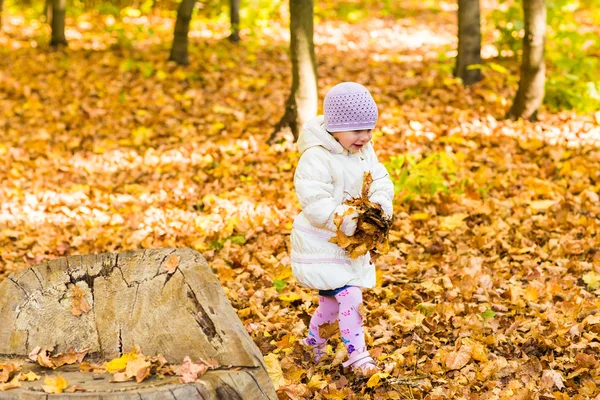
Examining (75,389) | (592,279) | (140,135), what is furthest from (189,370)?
(140,135)

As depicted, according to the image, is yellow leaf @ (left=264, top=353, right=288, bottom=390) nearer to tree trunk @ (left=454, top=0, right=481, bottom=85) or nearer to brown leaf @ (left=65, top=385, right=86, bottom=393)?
brown leaf @ (left=65, top=385, right=86, bottom=393)

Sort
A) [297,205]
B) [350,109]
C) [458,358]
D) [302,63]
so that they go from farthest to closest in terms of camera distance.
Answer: [302,63]
[297,205]
[458,358]
[350,109]

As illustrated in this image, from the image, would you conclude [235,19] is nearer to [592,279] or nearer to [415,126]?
[415,126]

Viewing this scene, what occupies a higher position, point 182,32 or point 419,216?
point 182,32

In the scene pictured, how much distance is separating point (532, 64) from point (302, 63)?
8.71 feet

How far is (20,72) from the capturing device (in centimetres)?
1175

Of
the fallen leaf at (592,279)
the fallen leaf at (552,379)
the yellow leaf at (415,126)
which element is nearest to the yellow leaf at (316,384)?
the fallen leaf at (552,379)

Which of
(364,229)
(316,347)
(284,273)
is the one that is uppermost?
(364,229)

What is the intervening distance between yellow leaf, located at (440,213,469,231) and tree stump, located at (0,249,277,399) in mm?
2901

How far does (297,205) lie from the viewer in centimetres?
679

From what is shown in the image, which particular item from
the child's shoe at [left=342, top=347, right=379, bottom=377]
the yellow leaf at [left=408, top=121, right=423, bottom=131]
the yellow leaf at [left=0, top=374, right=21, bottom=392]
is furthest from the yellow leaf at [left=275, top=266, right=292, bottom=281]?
the yellow leaf at [left=408, top=121, right=423, bottom=131]

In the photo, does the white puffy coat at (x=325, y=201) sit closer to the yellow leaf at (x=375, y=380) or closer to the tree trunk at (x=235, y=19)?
the yellow leaf at (x=375, y=380)

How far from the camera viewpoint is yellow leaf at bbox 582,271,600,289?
5.15m

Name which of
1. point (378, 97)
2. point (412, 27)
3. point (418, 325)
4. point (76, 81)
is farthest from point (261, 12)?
point (418, 325)
